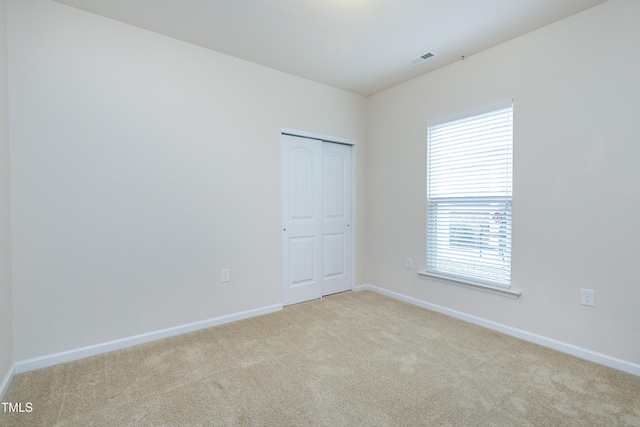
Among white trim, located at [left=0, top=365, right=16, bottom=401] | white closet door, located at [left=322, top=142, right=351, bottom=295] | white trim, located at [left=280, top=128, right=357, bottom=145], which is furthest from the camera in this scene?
white closet door, located at [left=322, top=142, right=351, bottom=295]

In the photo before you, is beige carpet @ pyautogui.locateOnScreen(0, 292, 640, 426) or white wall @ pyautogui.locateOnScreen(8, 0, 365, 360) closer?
beige carpet @ pyautogui.locateOnScreen(0, 292, 640, 426)

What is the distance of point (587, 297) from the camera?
7.72 ft

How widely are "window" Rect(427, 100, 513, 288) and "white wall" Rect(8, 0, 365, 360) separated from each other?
1802 millimetres

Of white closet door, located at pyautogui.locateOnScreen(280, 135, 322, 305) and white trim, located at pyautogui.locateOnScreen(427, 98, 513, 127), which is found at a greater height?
white trim, located at pyautogui.locateOnScreen(427, 98, 513, 127)

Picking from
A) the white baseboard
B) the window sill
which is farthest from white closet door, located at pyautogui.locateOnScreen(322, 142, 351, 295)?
the window sill

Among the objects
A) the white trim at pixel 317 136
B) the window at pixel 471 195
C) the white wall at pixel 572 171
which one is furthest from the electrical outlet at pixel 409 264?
the white trim at pixel 317 136

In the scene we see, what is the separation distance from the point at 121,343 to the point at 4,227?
1.21 metres

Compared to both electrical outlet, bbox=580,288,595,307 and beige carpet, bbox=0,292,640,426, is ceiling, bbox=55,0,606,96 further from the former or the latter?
beige carpet, bbox=0,292,640,426

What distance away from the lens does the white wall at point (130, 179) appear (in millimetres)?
2227

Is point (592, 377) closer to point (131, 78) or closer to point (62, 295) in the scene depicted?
point (62, 295)

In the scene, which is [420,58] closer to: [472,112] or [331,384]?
[472,112]

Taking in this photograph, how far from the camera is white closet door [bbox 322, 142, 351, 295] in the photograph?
3.99 meters

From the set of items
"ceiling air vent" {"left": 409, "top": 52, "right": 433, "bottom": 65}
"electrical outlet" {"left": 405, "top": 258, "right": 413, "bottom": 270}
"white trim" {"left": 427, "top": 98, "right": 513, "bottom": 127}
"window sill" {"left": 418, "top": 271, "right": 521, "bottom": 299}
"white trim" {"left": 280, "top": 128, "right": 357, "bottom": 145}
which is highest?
"ceiling air vent" {"left": 409, "top": 52, "right": 433, "bottom": 65}

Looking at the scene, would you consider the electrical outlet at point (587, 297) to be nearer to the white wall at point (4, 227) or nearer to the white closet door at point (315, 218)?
the white closet door at point (315, 218)
